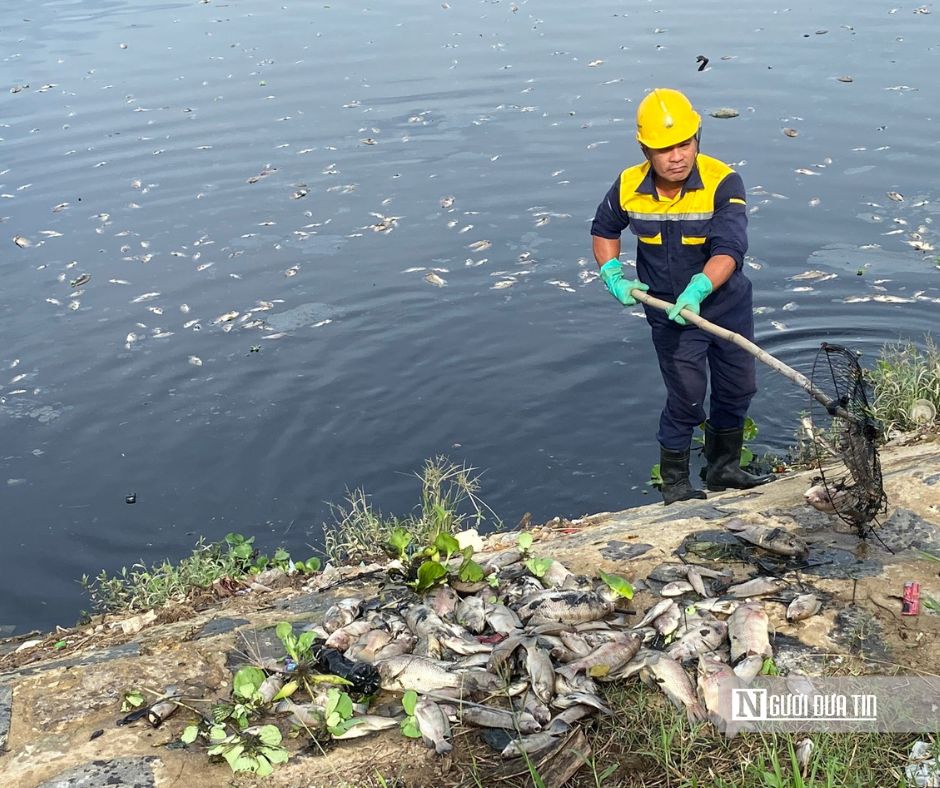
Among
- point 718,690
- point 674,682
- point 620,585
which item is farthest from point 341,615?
point 718,690

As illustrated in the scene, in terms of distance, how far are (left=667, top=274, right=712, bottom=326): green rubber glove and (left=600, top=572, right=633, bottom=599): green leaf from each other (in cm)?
170

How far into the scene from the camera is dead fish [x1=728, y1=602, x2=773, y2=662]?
12.5 ft

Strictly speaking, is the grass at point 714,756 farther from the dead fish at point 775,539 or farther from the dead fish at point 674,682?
the dead fish at point 775,539

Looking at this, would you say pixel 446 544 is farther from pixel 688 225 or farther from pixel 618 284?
pixel 688 225

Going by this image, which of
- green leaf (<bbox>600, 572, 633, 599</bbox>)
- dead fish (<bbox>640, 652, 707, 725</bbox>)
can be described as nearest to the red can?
dead fish (<bbox>640, 652, 707, 725</bbox>)

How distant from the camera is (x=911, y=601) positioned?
156 inches

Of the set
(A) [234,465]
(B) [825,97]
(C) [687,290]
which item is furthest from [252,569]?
(B) [825,97]

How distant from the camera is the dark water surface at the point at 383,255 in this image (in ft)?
24.0

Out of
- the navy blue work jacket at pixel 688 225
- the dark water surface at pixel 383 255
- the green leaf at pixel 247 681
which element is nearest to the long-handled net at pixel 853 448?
the navy blue work jacket at pixel 688 225

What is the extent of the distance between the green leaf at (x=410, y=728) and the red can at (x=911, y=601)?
1880mm

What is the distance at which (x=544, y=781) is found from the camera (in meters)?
3.36

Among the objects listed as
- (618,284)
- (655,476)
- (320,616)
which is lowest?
(655,476)

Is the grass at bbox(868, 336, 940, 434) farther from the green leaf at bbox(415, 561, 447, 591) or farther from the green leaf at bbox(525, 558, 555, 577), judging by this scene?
the green leaf at bbox(415, 561, 447, 591)

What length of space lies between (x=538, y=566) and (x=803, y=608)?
112 centimetres
